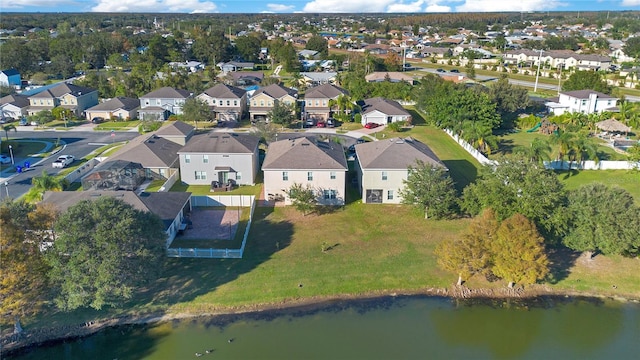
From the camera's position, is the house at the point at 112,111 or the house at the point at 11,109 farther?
the house at the point at 11,109

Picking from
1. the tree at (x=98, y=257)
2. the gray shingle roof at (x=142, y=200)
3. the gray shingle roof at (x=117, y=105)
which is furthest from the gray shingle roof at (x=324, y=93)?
the tree at (x=98, y=257)

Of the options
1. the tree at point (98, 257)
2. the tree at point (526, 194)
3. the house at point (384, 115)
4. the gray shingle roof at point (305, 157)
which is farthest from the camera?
the house at point (384, 115)

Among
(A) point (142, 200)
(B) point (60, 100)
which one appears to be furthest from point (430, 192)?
(B) point (60, 100)

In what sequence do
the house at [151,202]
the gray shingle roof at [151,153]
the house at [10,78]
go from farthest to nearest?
the house at [10,78], the gray shingle roof at [151,153], the house at [151,202]

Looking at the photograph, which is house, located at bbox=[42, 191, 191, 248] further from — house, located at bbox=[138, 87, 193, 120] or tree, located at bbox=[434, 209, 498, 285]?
house, located at bbox=[138, 87, 193, 120]

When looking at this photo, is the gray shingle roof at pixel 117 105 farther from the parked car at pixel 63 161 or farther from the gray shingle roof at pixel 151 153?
the gray shingle roof at pixel 151 153

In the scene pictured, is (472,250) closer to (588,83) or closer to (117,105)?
(117,105)

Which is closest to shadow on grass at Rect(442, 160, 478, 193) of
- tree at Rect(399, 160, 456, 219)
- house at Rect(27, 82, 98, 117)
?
tree at Rect(399, 160, 456, 219)

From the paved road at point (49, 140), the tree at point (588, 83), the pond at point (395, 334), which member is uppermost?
the tree at point (588, 83)
